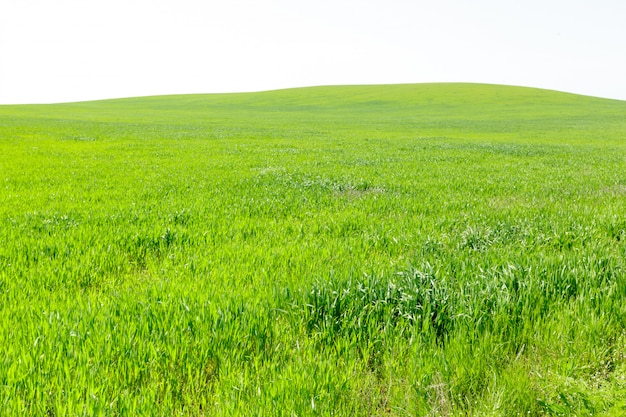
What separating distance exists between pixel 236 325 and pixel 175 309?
65cm

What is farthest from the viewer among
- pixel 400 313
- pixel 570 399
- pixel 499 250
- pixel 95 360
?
pixel 499 250

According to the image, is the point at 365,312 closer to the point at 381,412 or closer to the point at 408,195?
the point at 381,412

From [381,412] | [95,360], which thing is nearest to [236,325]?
[95,360]

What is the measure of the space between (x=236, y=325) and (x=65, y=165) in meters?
14.6

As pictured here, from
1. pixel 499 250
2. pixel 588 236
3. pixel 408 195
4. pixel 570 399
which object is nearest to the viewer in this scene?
pixel 570 399

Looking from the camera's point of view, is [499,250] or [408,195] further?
[408,195]

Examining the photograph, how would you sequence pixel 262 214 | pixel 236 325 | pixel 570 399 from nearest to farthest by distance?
pixel 570 399 < pixel 236 325 < pixel 262 214

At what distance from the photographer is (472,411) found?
2523mm

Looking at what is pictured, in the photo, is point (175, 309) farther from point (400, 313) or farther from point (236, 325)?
point (400, 313)

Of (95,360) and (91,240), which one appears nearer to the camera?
(95,360)

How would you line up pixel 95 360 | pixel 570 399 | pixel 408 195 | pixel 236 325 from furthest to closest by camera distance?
pixel 408 195 < pixel 236 325 < pixel 95 360 < pixel 570 399

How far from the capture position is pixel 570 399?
2.49 meters

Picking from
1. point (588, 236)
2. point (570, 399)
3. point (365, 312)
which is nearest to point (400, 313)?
point (365, 312)

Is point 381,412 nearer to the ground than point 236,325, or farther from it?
nearer to the ground
